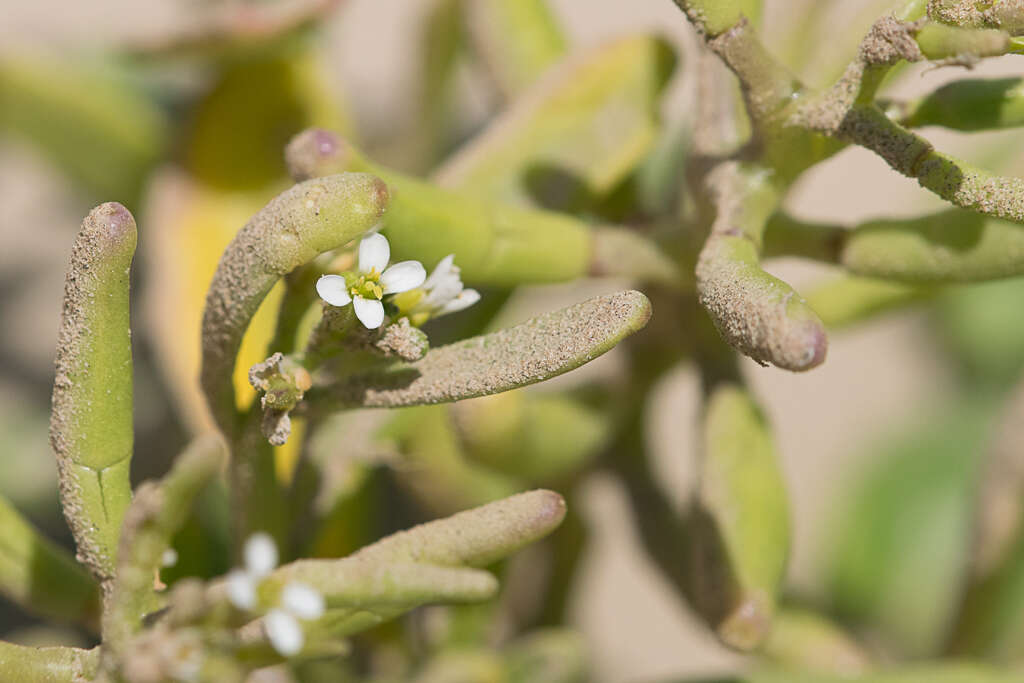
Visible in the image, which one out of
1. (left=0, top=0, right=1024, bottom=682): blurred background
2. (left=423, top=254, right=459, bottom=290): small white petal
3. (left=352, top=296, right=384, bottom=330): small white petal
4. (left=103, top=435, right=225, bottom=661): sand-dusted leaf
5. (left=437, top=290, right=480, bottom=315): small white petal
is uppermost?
(left=352, top=296, right=384, bottom=330): small white petal

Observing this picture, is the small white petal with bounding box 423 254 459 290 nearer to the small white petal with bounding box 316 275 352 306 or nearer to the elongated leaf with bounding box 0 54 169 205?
the small white petal with bounding box 316 275 352 306

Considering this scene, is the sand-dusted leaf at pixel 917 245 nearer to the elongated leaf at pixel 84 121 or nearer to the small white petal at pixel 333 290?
the small white petal at pixel 333 290

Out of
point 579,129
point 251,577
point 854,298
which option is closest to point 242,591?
point 251,577

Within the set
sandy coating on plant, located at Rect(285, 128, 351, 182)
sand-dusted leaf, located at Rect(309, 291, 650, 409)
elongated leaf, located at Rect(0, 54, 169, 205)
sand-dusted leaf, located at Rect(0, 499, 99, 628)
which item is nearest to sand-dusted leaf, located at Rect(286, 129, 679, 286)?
sandy coating on plant, located at Rect(285, 128, 351, 182)

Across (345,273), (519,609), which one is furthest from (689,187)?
(519,609)

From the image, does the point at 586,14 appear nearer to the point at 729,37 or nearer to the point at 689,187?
the point at 689,187

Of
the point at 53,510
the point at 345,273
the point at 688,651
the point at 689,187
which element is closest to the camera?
the point at 345,273
